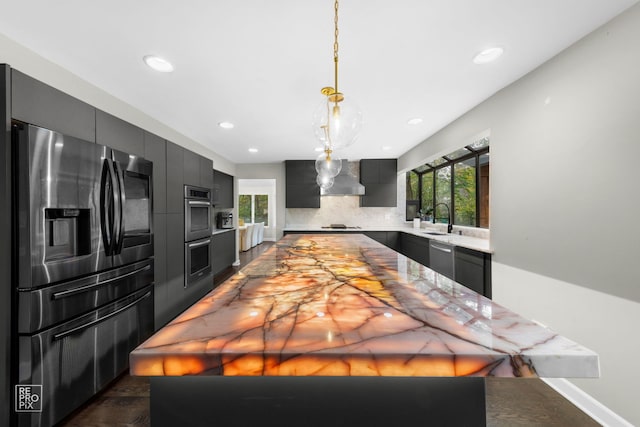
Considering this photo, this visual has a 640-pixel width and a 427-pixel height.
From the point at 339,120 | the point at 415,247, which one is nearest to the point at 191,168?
the point at 339,120

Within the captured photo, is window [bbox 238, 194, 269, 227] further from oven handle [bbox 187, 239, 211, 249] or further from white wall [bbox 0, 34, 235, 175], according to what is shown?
white wall [bbox 0, 34, 235, 175]

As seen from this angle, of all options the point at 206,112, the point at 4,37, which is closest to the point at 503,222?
the point at 206,112

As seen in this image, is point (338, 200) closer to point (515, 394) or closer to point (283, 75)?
point (283, 75)

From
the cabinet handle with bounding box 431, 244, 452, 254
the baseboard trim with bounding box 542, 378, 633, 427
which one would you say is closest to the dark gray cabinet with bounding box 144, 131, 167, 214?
the cabinet handle with bounding box 431, 244, 452, 254

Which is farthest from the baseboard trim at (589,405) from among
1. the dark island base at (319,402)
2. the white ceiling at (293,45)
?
the white ceiling at (293,45)

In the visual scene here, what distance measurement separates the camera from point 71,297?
1.55 meters

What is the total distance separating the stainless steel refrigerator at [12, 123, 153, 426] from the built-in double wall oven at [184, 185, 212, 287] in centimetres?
100

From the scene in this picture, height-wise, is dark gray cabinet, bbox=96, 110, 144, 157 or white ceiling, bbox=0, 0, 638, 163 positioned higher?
white ceiling, bbox=0, 0, 638, 163

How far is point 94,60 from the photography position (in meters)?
1.95

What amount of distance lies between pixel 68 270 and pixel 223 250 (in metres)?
3.59

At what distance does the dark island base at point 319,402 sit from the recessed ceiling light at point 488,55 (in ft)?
7.03

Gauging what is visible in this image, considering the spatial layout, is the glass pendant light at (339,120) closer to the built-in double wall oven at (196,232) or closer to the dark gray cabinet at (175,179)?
the dark gray cabinet at (175,179)

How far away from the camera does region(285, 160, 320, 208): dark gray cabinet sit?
564 centimetres

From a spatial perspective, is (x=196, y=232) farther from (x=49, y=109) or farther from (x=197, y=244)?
(x=49, y=109)
